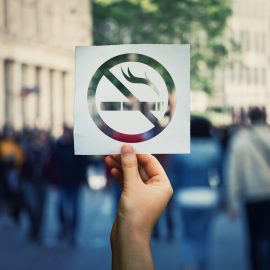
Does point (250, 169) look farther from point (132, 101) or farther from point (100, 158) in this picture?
point (100, 158)

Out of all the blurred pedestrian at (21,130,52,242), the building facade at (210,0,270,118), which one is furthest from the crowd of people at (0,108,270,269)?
the building facade at (210,0,270,118)

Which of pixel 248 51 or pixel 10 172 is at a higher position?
pixel 248 51

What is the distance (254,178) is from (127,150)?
394 cm

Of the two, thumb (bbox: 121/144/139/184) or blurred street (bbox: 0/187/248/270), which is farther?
blurred street (bbox: 0/187/248/270)

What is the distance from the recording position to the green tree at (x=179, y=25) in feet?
39.3

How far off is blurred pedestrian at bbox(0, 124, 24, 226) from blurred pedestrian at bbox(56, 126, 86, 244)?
116 centimetres

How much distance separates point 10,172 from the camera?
33.7 ft

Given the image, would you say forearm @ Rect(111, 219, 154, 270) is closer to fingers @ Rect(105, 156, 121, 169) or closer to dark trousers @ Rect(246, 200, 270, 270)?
fingers @ Rect(105, 156, 121, 169)

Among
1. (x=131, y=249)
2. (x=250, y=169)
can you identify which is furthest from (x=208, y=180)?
(x=131, y=249)

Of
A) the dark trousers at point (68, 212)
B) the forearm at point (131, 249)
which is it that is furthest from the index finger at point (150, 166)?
the dark trousers at point (68, 212)

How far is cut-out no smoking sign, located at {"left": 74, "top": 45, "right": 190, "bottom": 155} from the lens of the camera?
168cm

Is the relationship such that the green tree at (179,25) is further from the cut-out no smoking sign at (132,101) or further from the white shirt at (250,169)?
the cut-out no smoking sign at (132,101)

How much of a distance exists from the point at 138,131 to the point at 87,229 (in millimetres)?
8498

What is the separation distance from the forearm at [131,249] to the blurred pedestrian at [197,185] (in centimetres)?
465
